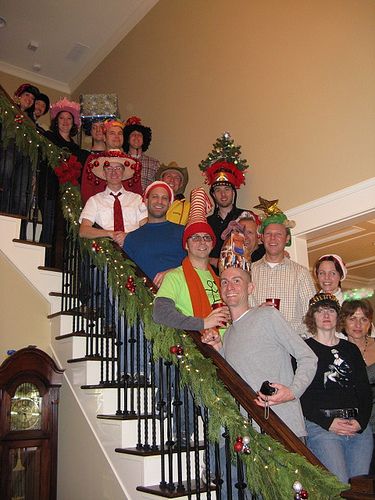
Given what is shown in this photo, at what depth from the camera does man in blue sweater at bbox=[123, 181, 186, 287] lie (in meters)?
3.01

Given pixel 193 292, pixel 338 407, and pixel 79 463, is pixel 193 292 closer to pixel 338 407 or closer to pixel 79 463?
pixel 338 407

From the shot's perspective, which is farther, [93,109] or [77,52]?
[77,52]

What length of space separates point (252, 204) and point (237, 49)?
174 centimetres

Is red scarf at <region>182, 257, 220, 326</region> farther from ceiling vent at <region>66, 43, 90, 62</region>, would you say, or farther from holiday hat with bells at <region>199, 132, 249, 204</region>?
ceiling vent at <region>66, 43, 90, 62</region>

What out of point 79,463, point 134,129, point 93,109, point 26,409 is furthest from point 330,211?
point 93,109

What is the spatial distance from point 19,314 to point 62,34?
5.49 metres

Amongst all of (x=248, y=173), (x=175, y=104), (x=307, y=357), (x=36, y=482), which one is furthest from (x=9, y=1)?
(x=307, y=357)

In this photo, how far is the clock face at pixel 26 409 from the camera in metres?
3.32

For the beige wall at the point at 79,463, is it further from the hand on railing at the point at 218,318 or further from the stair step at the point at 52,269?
the hand on railing at the point at 218,318

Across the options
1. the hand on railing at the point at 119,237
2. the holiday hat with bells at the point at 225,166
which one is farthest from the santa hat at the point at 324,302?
the holiday hat with bells at the point at 225,166

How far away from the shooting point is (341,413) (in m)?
2.23

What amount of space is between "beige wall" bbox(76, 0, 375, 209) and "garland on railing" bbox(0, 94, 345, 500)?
1.95m

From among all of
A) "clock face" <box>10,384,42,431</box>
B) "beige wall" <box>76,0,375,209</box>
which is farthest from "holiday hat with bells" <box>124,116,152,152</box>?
"clock face" <box>10,384,42,431</box>

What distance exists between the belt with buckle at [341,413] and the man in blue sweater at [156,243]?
4.15ft
